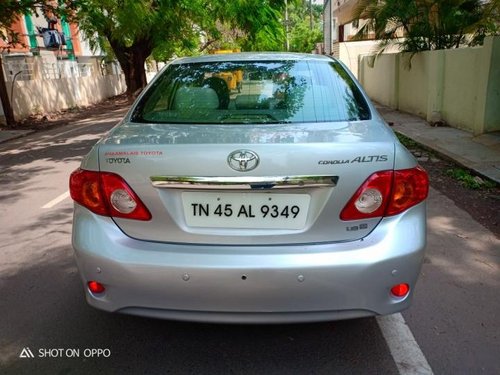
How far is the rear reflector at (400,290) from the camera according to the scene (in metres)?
2.27

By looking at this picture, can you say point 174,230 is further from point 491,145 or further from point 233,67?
point 491,145

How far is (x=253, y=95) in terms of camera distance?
3066 millimetres

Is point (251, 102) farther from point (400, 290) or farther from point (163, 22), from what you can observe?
point (163, 22)

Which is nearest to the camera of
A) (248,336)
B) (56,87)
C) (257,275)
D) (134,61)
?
(257,275)

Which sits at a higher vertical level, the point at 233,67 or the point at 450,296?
the point at 233,67

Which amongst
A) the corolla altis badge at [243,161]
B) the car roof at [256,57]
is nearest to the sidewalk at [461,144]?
the car roof at [256,57]

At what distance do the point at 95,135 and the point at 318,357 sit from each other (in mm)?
10283

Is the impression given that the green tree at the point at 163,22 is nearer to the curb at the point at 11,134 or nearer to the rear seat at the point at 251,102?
the curb at the point at 11,134

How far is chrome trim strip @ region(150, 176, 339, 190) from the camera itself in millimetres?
Answer: 2166

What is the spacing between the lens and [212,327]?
2.88 metres

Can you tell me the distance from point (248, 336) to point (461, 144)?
6510 millimetres

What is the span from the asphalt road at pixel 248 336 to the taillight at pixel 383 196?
84 cm

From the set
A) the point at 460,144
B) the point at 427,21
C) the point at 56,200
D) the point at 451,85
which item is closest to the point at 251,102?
the point at 56,200

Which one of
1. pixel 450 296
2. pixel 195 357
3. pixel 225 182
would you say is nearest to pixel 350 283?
pixel 225 182
